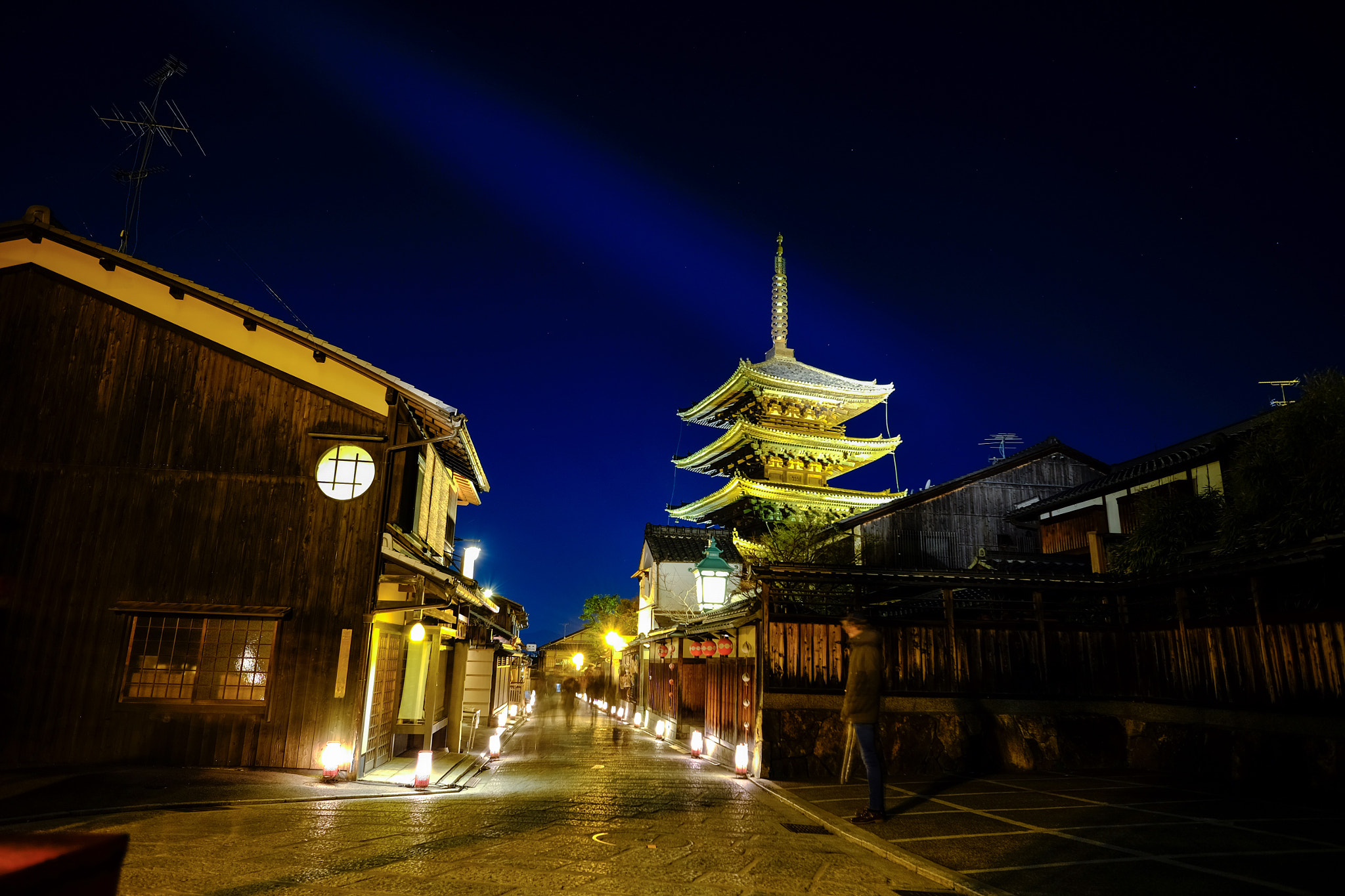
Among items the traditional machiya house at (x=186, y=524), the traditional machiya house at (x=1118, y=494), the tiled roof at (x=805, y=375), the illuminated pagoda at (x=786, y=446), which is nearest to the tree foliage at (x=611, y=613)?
the illuminated pagoda at (x=786, y=446)

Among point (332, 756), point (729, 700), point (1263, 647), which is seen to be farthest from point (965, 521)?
point (332, 756)

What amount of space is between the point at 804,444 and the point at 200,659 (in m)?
25.5

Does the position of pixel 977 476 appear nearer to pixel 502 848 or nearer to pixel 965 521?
pixel 965 521

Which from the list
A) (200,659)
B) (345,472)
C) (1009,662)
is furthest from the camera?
(1009,662)

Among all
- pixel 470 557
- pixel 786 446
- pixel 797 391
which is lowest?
pixel 470 557

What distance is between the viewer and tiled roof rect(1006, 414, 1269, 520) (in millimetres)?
17000

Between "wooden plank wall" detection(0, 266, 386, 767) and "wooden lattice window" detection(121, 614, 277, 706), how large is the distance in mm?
231

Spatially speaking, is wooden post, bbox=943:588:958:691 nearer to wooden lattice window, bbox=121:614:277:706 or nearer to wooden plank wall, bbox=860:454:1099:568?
wooden plank wall, bbox=860:454:1099:568

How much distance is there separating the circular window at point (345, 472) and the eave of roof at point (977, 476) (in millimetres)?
Answer: 17760

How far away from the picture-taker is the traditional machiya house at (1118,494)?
678 inches

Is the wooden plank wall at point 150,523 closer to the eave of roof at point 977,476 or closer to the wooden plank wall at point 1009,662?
the wooden plank wall at point 1009,662

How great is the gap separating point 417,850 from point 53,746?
8994mm

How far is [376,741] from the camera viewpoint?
1357cm

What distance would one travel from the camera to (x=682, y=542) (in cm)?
4144
